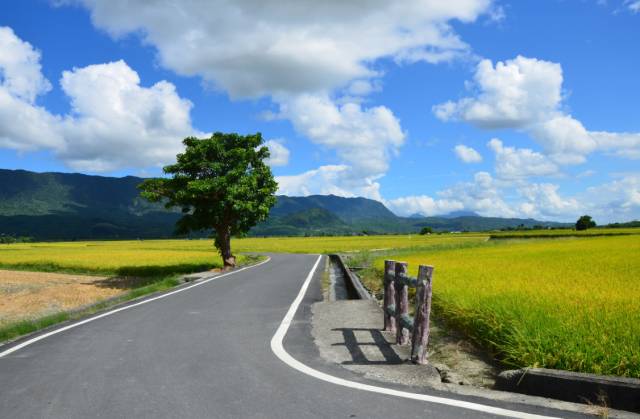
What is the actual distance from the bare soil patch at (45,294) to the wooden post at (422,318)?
11.2m

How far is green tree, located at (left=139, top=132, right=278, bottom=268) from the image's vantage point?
23.3 meters

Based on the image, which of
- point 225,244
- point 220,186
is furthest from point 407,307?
point 225,244

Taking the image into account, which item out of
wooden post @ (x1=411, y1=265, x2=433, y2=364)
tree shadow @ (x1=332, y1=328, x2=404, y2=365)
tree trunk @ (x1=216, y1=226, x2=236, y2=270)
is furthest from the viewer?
tree trunk @ (x1=216, y1=226, x2=236, y2=270)

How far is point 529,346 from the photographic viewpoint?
5.38m

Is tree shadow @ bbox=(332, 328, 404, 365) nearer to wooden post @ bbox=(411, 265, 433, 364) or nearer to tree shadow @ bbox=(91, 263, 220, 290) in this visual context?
wooden post @ bbox=(411, 265, 433, 364)

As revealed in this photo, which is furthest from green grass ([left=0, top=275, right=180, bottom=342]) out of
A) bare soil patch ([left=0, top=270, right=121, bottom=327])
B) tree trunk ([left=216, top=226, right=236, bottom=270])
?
tree trunk ([left=216, top=226, right=236, bottom=270])

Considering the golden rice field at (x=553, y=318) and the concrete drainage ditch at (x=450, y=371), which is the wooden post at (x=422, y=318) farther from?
the golden rice field at (x=553, y=318)

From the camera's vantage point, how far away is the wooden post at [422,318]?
5926 mm

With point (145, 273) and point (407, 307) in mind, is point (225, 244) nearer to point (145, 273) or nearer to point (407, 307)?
point (145, 273)

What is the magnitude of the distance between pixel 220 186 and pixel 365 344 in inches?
682

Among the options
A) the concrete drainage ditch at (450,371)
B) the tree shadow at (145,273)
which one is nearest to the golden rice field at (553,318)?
the concrete drainage ditch at (450,371)

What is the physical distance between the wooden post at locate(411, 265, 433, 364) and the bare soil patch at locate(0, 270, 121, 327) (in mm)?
11215

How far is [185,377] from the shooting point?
547 centimetres

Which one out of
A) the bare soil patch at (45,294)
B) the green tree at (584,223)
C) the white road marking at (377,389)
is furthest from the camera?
the green tree at (584,223)
